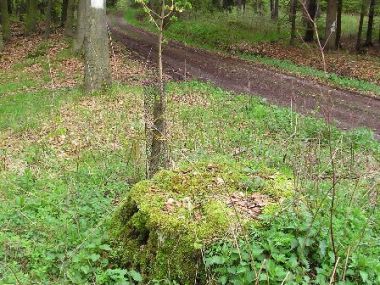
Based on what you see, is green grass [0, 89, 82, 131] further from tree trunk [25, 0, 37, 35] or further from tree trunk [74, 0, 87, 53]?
tree trunk [25, 0, 37, 35]

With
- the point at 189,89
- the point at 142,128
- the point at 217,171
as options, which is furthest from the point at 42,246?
the point at 189,89

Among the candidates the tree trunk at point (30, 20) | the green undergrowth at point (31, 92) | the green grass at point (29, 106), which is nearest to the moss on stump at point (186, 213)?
the green undergrowth at point (31, 92)

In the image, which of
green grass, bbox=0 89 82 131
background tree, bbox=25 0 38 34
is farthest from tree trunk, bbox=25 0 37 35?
green grass, bbox=0 89 82 131

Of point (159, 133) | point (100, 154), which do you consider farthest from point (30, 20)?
point (159, 133)

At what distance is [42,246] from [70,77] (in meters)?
14.3

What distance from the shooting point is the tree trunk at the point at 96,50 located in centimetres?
1377

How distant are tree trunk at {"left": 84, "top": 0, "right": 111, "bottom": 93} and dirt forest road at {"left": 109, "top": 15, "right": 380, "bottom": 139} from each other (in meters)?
1.74

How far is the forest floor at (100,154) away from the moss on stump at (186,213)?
25 centimetres

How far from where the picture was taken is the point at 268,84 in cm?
1742

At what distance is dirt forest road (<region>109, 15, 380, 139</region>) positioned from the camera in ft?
43.6

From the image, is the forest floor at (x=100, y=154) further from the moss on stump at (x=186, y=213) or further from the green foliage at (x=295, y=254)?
the moss on stump at (x=186, y=213)

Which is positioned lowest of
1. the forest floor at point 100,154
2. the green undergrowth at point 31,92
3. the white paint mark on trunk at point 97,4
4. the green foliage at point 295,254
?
the green undergrowth at point 31,92

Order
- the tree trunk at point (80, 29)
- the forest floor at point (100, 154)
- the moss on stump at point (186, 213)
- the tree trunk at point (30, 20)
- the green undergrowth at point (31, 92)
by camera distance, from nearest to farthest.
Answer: the moss on stump at point (186, 213), the forest floor at point (100, 154), the green undergrowth at point (31, 92), the tree trunk at point (80, 29), the tree trunk at point (30, 20)

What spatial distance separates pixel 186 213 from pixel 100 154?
15.3ft
